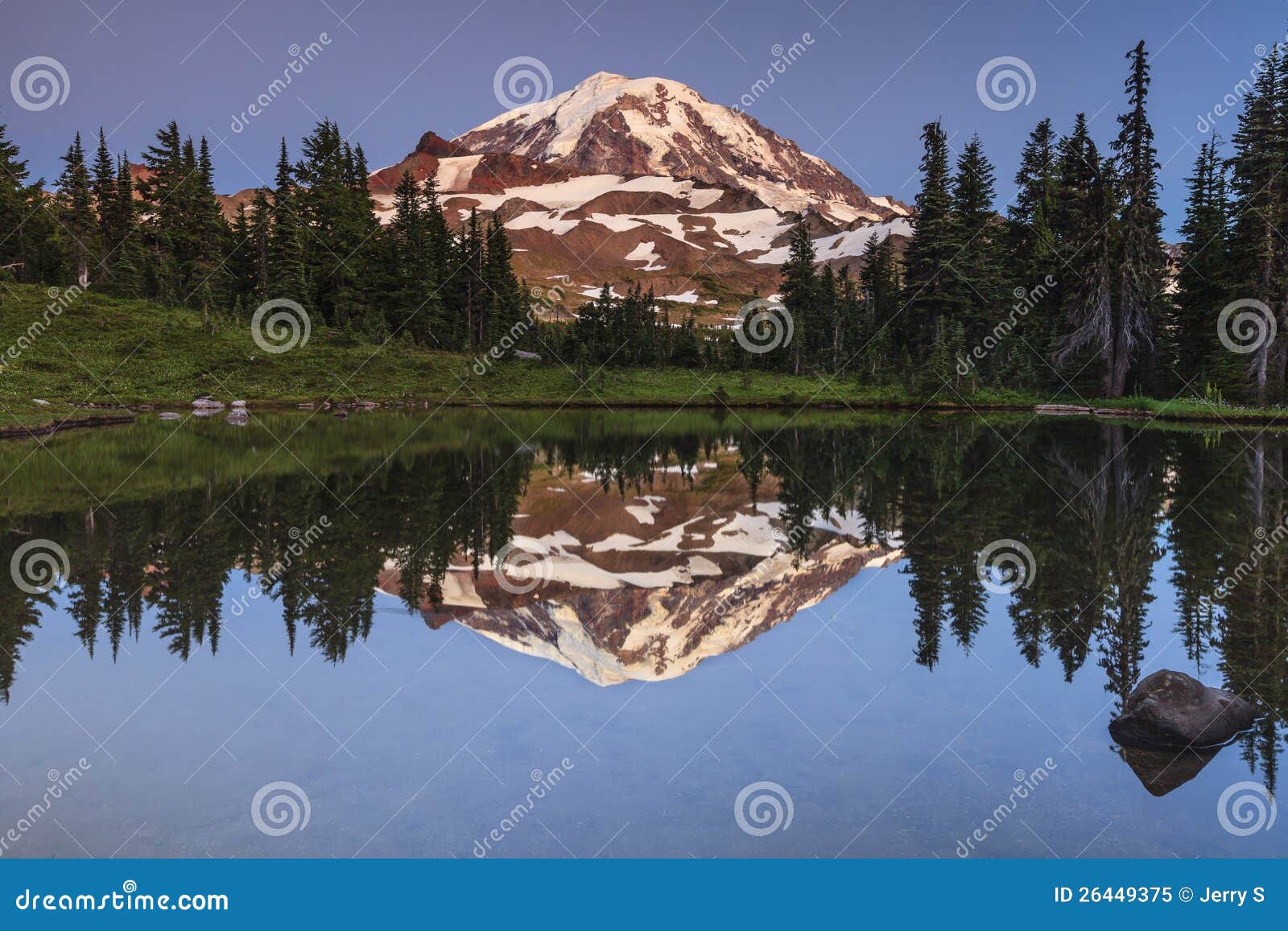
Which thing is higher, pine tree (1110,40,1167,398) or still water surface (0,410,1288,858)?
pine tree (1110,40,1167,398)

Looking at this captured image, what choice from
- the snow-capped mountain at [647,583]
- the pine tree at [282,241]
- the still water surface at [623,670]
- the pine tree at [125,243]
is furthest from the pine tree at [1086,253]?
the pine tree at [125,243]

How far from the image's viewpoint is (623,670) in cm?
856

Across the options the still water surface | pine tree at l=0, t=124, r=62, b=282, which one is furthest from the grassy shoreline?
the still water surface

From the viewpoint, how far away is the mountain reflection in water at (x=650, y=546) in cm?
966

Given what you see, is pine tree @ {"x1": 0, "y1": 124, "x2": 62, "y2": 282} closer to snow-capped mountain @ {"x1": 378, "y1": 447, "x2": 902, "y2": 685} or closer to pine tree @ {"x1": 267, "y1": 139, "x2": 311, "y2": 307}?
pine tree @ {"x1": 267, "y1": 139, "x2": 311, "y2": 307}

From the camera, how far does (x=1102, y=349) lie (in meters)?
53.5

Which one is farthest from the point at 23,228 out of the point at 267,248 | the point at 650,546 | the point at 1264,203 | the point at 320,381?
the point at 1264,203

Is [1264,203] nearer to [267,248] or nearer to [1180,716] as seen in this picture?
[1180,716]

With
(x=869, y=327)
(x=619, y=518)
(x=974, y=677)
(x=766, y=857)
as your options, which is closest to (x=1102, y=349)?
(x=869, y=327)

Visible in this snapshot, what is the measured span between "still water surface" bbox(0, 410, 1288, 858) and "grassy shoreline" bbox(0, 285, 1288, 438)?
30.4m

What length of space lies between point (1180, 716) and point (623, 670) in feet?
16.0

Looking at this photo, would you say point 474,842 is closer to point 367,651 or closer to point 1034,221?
point 367,651

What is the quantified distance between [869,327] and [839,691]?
244 ft

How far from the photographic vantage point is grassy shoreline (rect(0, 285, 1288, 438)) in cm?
4672
